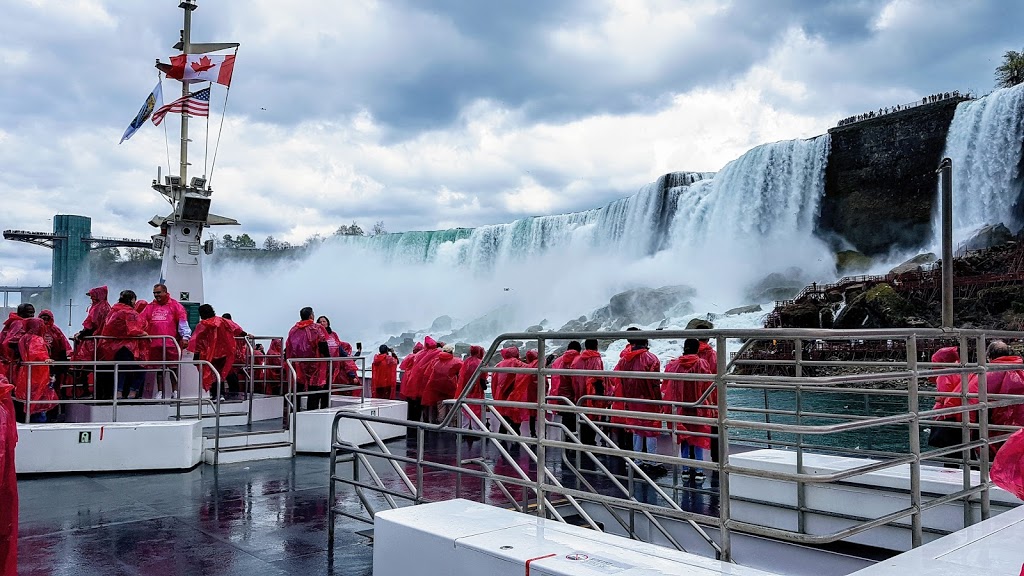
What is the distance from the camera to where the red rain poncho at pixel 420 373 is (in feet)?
43.0

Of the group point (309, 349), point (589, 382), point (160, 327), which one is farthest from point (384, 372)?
point (589, 382)

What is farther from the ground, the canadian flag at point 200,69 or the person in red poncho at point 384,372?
the canadian flag at point 200,69

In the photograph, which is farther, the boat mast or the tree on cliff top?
the tree on cliff top

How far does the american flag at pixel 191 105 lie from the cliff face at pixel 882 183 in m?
38.3

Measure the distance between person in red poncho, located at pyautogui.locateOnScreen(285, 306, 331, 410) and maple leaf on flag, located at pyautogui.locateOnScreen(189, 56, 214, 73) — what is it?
7.23 meters

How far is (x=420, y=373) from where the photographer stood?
518 inches

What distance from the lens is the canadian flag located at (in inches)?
623

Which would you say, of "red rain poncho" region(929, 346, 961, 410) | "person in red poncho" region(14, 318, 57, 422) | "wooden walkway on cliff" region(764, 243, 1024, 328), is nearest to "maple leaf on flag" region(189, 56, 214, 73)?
"person in red poncho" region(14, 318, 57, 422)

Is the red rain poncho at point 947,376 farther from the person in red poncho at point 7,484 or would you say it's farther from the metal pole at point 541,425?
the person in red poncho at point 7,484

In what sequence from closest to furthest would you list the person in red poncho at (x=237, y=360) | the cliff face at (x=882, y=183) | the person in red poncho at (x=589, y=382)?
the person in red poncho at (x=589, y=382)
the person in red poncho at (x=237, y=360)
the cliff face at (x=882, y=183)

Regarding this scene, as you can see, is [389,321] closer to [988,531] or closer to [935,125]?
[935,125]

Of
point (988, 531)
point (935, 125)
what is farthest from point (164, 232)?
point (935, 125)

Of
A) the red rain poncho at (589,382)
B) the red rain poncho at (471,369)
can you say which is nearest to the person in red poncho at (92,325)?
the red rain poncho at (471,369)

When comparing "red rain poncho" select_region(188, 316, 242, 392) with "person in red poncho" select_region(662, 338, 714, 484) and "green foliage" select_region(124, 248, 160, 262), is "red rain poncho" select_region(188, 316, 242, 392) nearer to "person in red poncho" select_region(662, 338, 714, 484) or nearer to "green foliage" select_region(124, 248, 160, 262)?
"person in red poncho" select_region(662, 338, 714, 484)
